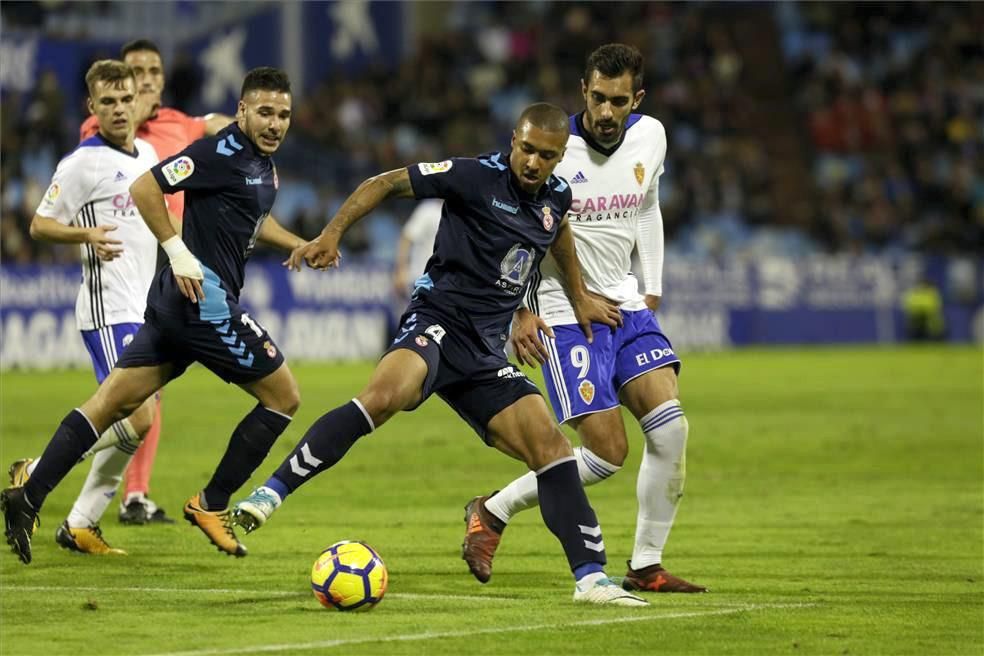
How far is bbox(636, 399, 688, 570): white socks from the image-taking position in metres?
8.16

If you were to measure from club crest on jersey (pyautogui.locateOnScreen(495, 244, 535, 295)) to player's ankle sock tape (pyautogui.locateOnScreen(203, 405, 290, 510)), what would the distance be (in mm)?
1383

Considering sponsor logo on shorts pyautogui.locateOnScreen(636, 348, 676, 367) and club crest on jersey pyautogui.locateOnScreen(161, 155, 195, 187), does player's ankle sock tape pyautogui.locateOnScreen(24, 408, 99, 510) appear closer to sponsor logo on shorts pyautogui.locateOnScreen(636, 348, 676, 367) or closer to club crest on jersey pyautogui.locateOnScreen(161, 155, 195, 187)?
club crest on jersey pyautogui.locateOnScreen(161, 155, 195, 187)

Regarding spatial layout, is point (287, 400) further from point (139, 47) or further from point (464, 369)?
point (139, 47)

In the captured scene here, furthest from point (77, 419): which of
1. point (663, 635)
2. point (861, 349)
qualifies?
point (861, 349)

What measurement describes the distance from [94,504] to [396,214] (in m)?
22.3

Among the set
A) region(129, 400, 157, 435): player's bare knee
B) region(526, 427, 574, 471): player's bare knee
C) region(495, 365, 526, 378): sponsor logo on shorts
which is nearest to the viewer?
region(526, 427, 574, 471): player's bare knee

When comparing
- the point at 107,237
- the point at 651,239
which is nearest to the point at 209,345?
the point at 107,237

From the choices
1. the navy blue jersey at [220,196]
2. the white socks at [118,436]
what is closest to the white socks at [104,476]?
the white socks at [118,436]

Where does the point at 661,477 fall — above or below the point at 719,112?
below

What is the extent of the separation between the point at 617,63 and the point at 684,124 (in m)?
28.1

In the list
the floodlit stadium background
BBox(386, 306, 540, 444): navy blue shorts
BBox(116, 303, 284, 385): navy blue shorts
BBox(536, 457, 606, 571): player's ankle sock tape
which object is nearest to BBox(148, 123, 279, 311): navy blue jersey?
BBox(116, 303, 284, 385): navy blue shorts

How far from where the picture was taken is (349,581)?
7152 millimetres

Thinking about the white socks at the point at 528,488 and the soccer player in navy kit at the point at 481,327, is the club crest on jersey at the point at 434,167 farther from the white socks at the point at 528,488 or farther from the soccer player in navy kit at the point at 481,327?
the white socks at the point at 528,488

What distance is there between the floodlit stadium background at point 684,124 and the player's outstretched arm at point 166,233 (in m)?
17.8
